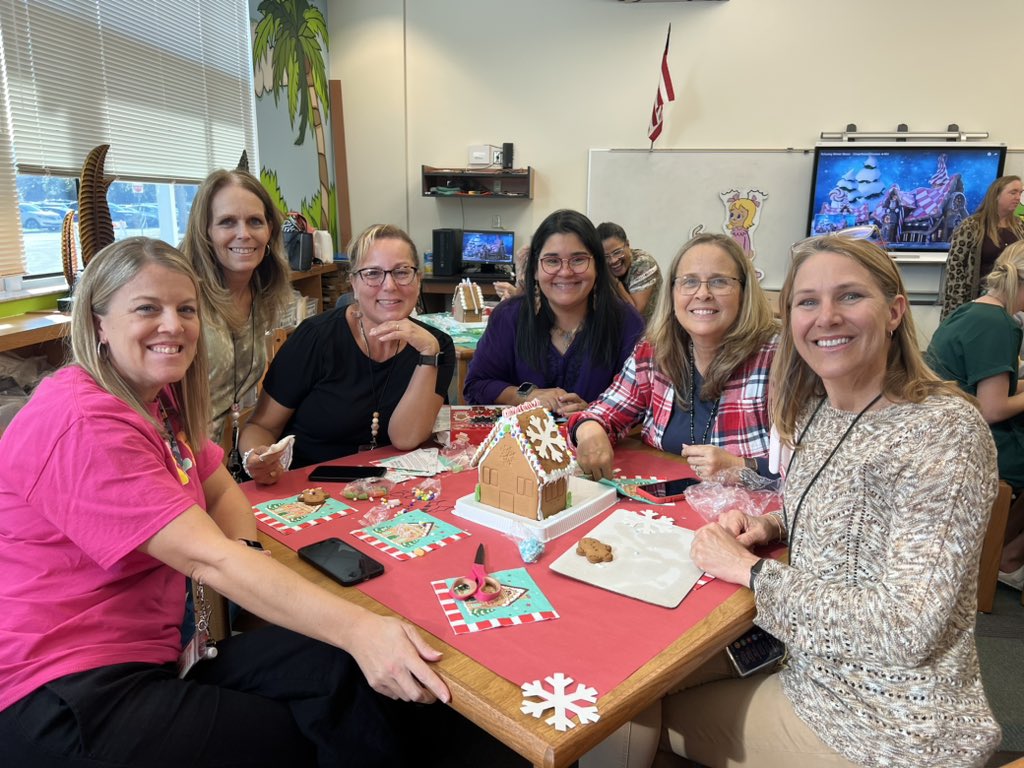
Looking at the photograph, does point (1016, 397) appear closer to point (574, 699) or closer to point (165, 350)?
point (574, 699)

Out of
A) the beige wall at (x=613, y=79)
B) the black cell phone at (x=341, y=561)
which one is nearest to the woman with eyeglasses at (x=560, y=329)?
the black cell phone at (x=341, y=561)

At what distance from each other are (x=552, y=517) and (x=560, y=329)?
1.33 m

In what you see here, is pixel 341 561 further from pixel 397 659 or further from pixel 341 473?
pixel 341 473

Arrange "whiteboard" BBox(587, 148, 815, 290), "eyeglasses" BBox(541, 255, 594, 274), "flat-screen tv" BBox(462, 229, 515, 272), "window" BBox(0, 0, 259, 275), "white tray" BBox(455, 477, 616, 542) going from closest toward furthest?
"white tray" BBox(455, 477, 616, 542), "eyeglasses" BBox(541, 255, 594, 274), "window" BBox(0, 0, 259, 275), "whiteboard" BBox(587, 148, 815, 290), "flat-screen tv" BBox(462, 229, 515, 272)

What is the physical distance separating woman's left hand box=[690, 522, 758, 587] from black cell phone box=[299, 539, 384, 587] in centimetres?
62

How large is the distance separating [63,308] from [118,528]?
237 centimetres

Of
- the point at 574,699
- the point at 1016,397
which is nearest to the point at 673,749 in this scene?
the point at 574,699

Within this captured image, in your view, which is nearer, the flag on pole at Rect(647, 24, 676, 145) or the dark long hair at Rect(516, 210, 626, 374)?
the dark long hair at Rect(516, 210, 626, 374)

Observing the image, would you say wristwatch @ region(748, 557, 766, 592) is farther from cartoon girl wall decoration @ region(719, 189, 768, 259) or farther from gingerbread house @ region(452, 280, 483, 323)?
cartoon girl wall decoration @ region(719, 189, 768, 259)

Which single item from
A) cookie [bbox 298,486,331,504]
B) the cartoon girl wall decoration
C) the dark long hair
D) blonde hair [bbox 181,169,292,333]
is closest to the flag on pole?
the cartoon girl wall decoration

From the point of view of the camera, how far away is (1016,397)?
2.69m

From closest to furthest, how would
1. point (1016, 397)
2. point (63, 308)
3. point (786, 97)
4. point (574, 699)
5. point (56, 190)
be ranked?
point (574, 699) < point (1016, 397) < point (63, 308) < point (56, 190) < point (786, 97)

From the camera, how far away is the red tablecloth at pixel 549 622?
42.0 inches

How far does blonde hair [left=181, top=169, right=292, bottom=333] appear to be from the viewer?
7.93 ft
